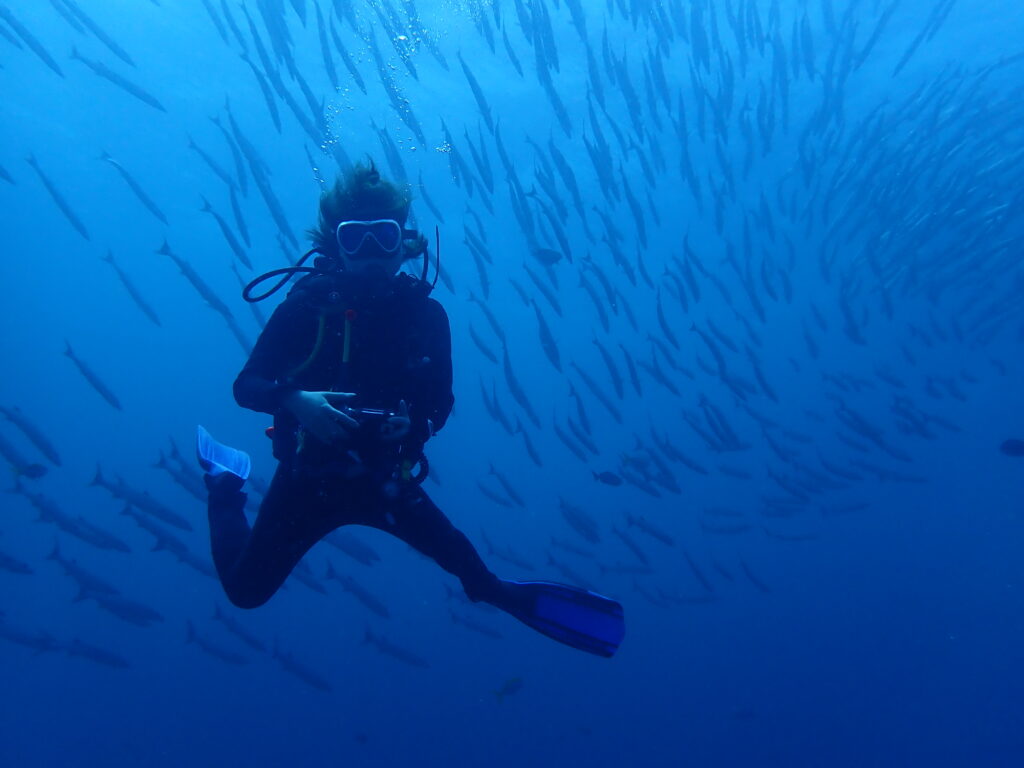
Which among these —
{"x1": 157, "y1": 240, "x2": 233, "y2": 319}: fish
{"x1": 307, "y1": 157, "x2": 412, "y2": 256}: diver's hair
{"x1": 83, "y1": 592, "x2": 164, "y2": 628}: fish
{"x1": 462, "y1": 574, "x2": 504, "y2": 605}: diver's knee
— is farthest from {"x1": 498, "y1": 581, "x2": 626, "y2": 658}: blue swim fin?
{"x1": 83, "y1": 592, "x2": 164, "y2": 628}: fish

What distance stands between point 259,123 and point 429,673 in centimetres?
1936

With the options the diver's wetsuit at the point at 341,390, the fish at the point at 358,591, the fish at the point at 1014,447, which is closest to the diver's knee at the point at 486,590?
the diver's wetsuit at the point at 341,390

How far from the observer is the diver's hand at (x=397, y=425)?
2.38 meters

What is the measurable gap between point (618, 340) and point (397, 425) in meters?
23.8

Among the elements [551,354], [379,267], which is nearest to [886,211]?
[551,354]

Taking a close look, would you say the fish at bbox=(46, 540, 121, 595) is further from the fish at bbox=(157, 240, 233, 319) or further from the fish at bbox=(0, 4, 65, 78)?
the fish at bbox=(0, 4, 65, 78)

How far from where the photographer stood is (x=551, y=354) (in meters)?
10.8

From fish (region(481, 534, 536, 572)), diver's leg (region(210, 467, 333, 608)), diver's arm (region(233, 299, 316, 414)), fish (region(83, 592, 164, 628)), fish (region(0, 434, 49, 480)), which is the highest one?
fish (region(481, 534, 536, 572))

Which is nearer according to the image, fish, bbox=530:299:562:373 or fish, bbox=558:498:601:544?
fish, bbox=530:299:562:373

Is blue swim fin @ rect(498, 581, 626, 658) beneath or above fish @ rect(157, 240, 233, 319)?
beneath

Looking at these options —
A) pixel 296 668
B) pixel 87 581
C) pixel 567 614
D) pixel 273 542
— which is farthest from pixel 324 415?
pixel 296 668

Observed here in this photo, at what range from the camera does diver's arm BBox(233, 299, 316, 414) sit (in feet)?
8.73

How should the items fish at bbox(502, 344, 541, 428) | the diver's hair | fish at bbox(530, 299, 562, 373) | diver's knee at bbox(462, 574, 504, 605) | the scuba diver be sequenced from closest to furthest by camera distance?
1. the scuba diver
2. the diver's hair
3. diver's knee at bbox(462, 574, 504, 605)
4. fish at bbox(530, 299, 562, 373)
5. fish at bbox(502, 344, 541, 428)

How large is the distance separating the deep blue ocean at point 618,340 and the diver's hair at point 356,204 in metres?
5.62
